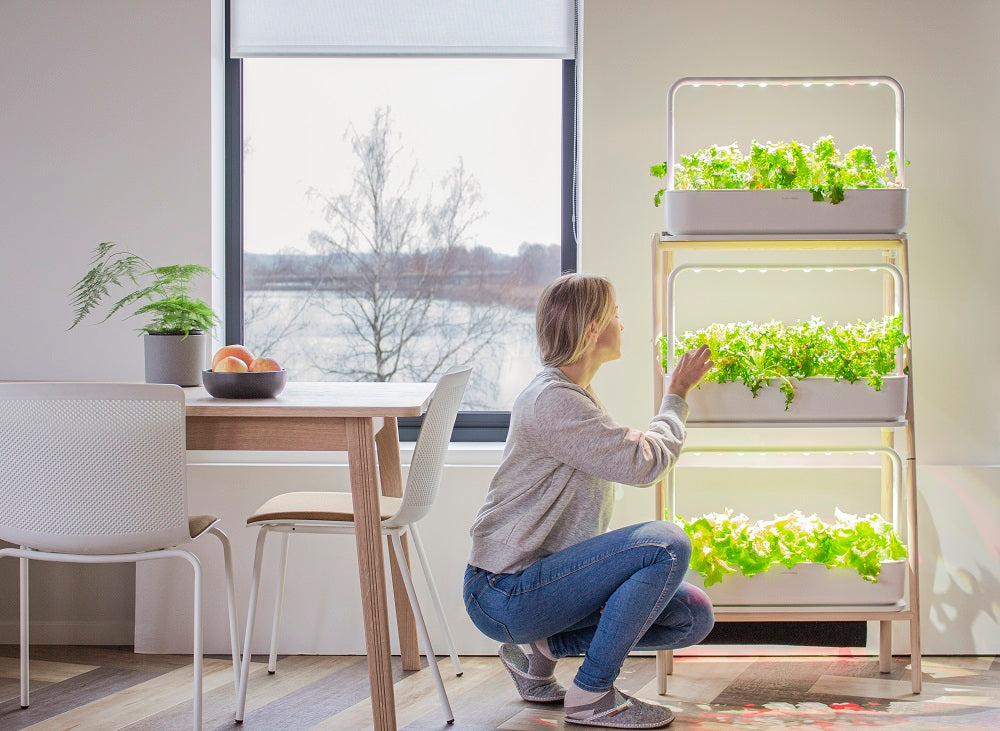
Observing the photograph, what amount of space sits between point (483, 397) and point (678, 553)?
1.19 m

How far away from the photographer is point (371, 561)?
2107 mm

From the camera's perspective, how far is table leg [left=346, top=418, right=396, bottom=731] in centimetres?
209

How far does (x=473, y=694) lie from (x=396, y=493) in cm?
56

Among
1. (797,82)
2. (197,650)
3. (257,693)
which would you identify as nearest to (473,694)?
(257,693)

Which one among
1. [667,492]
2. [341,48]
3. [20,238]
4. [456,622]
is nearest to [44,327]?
[20,238]

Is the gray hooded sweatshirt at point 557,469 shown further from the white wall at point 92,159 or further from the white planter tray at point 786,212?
the white wall at point 92,159

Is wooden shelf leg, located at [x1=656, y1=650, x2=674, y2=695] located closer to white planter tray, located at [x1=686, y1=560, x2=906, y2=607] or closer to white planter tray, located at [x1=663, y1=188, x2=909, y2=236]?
white planter tray, located at [x1=686, y1=560, x2=906, y2=607]

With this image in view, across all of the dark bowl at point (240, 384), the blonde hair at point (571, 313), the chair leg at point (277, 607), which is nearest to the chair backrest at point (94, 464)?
the dark bowl at point (240, 384)

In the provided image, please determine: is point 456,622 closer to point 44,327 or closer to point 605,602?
point 605,602

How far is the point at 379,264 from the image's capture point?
10.7ft

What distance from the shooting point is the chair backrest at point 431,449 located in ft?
7.36

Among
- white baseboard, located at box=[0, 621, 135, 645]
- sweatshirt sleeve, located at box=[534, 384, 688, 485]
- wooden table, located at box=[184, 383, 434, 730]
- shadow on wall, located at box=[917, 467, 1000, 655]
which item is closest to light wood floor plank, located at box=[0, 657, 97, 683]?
white baseboard, located at box=[0, 621, 135, 645]

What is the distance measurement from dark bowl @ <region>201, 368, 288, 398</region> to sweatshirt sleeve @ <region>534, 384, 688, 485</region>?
614 millimetres

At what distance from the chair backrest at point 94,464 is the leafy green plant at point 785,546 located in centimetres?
125
